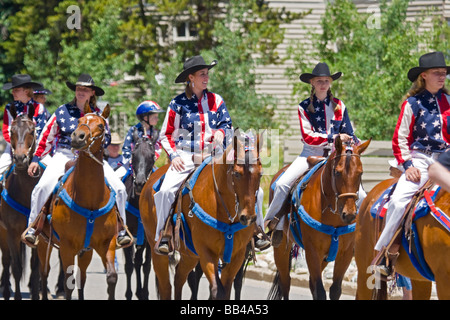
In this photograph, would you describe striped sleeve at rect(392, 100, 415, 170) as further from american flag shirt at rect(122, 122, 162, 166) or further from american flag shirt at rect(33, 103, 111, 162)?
american flag shirt at rect(122, 122, 162, 166)

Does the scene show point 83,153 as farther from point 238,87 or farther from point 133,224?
point 238,87

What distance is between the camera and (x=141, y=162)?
550 inches

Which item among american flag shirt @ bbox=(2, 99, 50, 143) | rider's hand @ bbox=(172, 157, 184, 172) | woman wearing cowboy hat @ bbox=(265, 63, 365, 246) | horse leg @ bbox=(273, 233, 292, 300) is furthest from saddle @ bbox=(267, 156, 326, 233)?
american flag shirt @ bbox=(2, 99, 50, 143)

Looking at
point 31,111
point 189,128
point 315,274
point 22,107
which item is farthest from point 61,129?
point 315,274

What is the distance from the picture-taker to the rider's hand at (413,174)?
29.2 feet

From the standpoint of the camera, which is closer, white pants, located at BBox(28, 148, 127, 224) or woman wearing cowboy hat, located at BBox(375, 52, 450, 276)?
woman wearing cowboy hat, located at BBox(375, 52, 450, 276)

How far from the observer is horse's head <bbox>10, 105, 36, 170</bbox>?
13141mm

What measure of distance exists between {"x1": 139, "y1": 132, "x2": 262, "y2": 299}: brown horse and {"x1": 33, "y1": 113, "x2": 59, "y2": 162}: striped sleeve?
2548 millimetres

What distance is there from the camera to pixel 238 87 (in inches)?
1172

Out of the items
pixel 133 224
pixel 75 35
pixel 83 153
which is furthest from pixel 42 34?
pixel 83 153

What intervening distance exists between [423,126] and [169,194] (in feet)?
10.9
